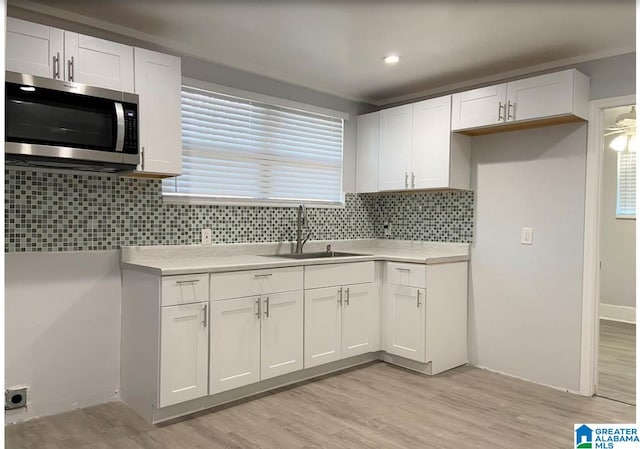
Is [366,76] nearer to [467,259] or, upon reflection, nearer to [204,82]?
[204,82]

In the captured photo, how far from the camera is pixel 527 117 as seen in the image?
10.8ft

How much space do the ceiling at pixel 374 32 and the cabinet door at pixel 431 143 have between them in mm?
258

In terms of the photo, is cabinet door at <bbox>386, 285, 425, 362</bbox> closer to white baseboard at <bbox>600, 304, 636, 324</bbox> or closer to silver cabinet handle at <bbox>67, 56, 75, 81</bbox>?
silver cabinet handle at <bbox>67, 56, 75, 81</bbox>

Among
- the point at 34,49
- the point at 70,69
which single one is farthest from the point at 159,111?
the point at 34,49

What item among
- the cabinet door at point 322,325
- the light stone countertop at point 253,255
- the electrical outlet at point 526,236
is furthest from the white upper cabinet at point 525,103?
the cabinet door at point 322,325

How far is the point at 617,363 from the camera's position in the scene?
4.04 metres

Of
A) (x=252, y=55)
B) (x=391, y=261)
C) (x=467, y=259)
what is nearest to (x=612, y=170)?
(x=467, y=259)

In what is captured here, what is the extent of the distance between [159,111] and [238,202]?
101 centimetres

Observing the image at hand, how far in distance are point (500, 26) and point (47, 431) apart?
3.42 meters

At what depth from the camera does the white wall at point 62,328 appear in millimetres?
2699

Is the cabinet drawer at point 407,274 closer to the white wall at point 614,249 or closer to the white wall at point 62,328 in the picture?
the white wall at point 62,328

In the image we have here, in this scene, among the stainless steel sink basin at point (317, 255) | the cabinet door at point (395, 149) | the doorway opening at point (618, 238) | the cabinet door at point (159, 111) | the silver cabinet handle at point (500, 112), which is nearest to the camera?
the cabinet door at point (159, 111)

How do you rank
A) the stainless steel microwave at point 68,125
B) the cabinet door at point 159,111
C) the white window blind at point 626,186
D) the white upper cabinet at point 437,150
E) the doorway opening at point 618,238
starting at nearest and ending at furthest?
the stainless steel microwave at point 68,125 < the cabinet door at point 159,111 < the white upper cabinet at point 437,150 < the doorway opening at point 618,238 < the white window blind at point 626,186

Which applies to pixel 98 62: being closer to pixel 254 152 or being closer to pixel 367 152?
pixel 254 152
